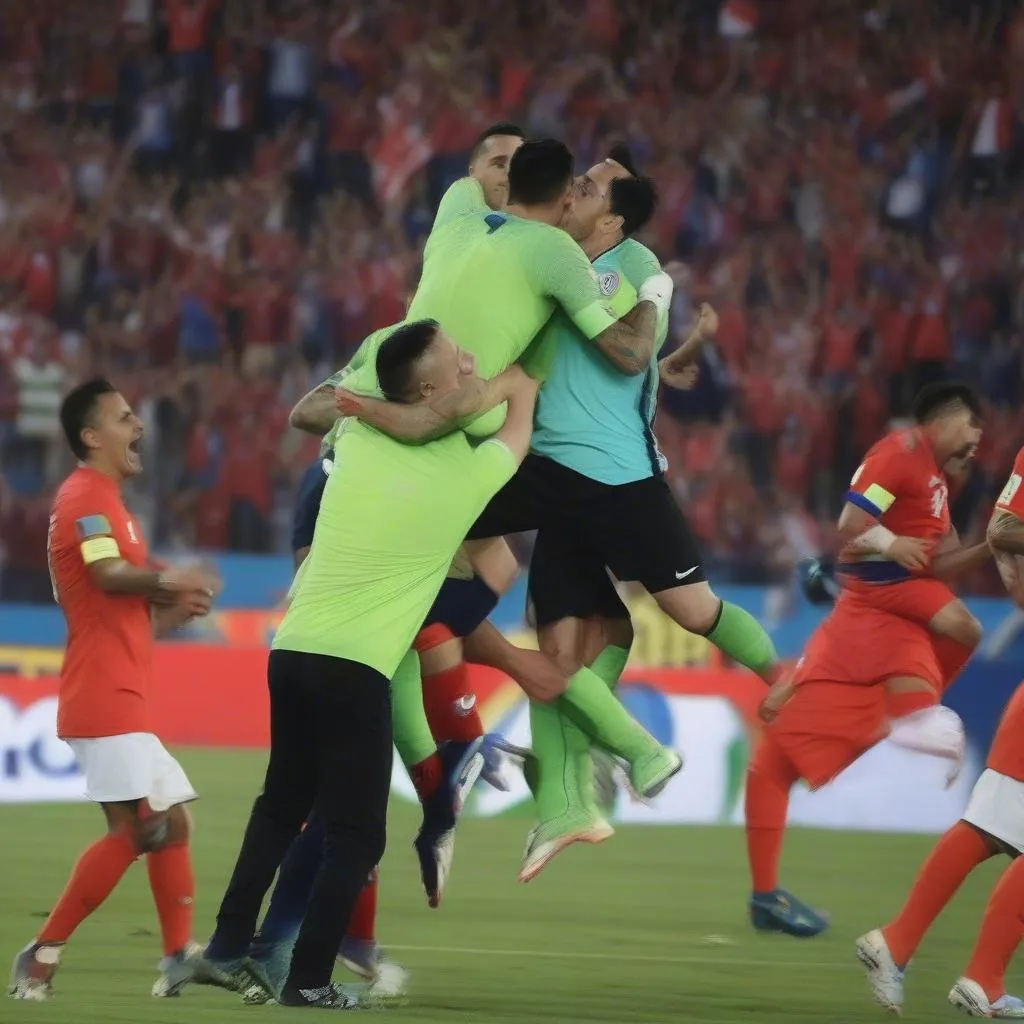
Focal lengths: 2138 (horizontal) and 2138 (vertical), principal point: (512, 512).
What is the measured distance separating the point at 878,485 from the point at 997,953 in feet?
8.60

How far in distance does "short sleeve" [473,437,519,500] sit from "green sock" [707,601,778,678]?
54.9 inches

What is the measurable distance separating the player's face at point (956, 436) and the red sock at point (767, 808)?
142 cm

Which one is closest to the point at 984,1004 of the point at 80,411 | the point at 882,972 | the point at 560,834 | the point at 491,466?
the point at 882,972

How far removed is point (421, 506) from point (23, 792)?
7.55 metres

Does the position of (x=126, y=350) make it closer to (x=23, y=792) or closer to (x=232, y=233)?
(x=232, y=233)

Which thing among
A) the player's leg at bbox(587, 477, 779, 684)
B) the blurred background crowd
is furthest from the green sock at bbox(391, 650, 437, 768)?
the blurred background crowd

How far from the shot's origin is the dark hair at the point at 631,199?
7426 millimetres

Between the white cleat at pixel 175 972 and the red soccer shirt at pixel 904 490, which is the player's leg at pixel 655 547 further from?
the white cleat at pixel 175 972

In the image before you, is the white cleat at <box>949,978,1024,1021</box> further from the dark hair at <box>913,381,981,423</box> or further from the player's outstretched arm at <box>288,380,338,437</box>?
the dark hair at <box>913,381,981,423</box>

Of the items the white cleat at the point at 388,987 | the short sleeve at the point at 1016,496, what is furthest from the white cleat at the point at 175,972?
the short sleeve at the point at 1016,496

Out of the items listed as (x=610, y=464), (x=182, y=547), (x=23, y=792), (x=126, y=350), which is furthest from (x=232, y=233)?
(x=610, y=464)

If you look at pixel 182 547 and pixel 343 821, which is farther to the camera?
pixel 182 547

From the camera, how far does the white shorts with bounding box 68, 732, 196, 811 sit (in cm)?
696

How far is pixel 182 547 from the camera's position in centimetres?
1653
